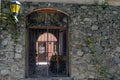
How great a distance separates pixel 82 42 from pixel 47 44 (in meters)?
0.89

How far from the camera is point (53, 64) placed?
6.10 meters

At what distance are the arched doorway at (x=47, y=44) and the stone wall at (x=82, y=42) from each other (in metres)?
0.21

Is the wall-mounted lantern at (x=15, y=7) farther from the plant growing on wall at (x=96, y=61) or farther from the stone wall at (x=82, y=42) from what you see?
the plant growing on wall at (x=96, y=61)

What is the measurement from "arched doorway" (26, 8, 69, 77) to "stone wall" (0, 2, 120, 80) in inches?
8.2

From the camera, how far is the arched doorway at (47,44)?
5973mm

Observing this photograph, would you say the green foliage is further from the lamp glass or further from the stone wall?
the lamp glass

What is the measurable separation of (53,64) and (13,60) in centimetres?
105

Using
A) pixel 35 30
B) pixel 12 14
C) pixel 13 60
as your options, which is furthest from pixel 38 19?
pixel 13 60

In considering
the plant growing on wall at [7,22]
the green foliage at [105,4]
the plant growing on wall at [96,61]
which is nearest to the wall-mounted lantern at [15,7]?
the plant growing on wall at [7,22]

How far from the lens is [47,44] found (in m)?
6.01

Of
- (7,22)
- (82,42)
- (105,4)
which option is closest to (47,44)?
(82,42)

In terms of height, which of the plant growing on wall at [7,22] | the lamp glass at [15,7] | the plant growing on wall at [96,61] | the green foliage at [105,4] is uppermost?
the green foliage at [105,4]

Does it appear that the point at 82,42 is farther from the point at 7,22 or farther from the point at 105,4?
the point at 7,22

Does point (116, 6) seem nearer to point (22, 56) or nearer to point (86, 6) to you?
point (86, 6)
